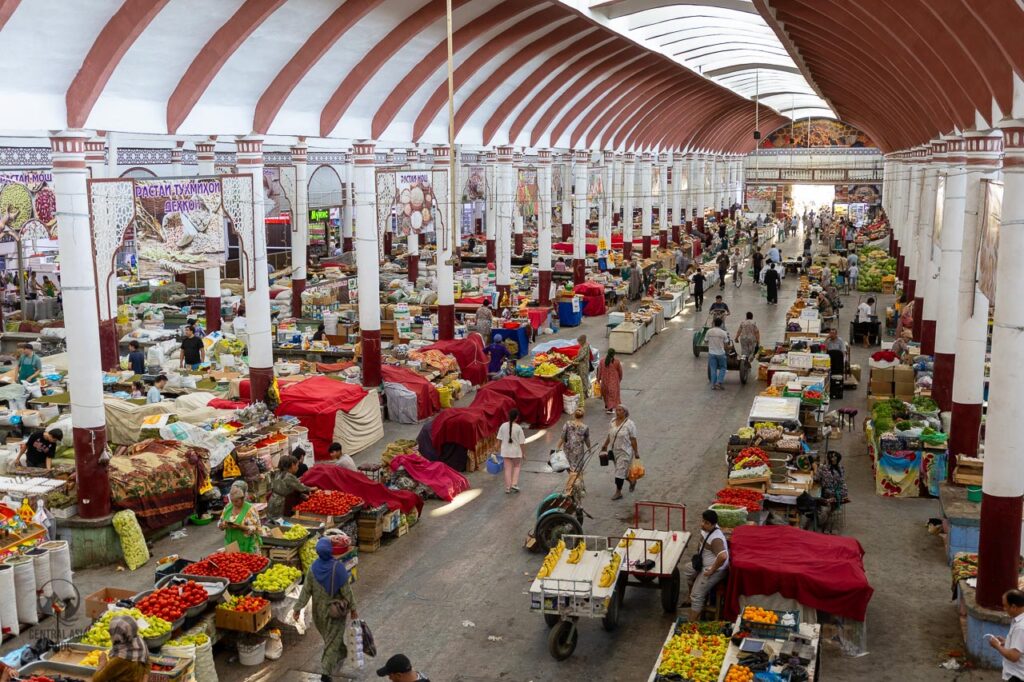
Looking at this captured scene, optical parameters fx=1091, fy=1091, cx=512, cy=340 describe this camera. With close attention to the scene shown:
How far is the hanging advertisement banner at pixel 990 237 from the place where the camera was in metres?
12.3

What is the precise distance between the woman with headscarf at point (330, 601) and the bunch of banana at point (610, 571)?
2.43 m

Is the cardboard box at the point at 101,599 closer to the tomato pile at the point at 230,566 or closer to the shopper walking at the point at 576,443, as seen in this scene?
the tomato pile at the point at 230,566

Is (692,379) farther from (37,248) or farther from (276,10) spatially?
(37,248)

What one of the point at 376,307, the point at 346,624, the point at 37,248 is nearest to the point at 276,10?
the point at 376,307

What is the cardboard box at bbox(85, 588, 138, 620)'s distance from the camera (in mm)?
10695

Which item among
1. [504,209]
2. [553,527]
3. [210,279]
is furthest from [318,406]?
[504,209]

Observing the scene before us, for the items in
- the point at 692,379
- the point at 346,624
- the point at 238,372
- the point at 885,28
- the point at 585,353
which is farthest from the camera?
the point at 692,379

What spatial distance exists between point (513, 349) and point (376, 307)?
481 centimetres

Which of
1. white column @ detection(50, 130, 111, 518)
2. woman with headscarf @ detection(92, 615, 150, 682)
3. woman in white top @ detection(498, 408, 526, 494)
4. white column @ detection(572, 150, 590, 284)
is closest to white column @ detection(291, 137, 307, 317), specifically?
white column @ detection(572, 150, 590, 284)

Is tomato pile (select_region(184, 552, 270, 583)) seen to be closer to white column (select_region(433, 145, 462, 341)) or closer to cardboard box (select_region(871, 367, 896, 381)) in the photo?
cardboard box (select_region(871, 367, 896, 381))

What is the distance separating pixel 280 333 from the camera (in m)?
24.0

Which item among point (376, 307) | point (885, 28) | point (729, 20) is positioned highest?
point (729, 20)

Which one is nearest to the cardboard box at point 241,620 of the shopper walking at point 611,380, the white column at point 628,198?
the shopper walking at point 611,380

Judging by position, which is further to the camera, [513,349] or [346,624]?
[513,349]
